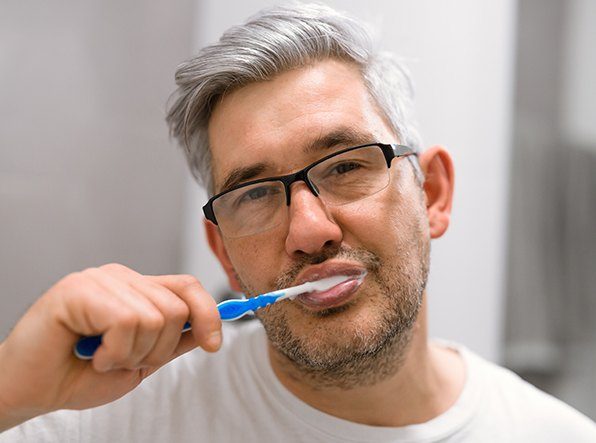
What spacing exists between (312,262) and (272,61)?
1.12ft

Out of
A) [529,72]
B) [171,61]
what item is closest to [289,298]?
[171,61]

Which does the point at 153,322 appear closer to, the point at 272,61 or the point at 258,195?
the point at 258,195

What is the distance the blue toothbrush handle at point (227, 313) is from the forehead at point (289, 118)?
250mm

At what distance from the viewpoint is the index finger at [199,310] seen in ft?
2.33

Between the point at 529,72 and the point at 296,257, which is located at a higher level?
the point at 529,72

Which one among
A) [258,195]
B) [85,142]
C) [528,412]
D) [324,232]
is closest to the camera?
[324,232]

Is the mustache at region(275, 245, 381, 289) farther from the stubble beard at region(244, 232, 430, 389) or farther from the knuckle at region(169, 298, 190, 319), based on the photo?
the knuckle at region(169, 298, 190, 319)

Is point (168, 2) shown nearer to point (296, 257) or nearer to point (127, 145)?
point (127, 145)

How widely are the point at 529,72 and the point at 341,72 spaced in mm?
953

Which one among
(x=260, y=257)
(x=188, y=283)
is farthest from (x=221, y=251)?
(x=188, y=283)

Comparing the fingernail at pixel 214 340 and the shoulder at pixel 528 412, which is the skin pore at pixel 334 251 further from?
the fingernail at pixel 214 340

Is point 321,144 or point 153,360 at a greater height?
point 321,144

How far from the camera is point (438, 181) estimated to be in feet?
3.78

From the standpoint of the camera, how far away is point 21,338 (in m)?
0.69
